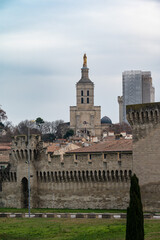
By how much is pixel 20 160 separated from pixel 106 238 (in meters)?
24.4

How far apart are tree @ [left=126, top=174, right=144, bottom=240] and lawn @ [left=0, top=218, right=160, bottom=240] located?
2881 mm

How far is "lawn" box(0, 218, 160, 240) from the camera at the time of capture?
50.4m

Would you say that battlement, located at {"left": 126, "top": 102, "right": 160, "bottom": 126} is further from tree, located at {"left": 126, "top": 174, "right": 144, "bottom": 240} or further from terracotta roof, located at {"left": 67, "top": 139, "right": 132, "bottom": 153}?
tree, located at {"left": 126, "top": 174, "right": 144, "bottom": 240}

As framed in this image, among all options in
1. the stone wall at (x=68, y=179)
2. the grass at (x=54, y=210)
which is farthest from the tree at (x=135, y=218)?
the stone wall at (x=68, y=179)

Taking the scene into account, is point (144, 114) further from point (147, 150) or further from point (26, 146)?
point (26, 146)

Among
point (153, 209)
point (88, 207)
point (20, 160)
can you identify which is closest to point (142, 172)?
point (153, 209)

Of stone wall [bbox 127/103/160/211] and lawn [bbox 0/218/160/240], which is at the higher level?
stone wall [bbox 127/103/160/211]

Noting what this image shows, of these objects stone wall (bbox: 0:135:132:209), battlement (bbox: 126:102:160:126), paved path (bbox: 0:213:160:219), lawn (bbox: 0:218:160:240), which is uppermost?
battlement (bbox: 126:102:160:126)

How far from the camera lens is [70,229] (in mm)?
54312

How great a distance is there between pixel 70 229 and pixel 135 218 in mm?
10902

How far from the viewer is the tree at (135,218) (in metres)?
43.4

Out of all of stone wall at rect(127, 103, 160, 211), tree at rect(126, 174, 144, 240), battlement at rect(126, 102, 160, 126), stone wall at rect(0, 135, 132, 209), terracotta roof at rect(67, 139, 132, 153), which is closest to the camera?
tree at rect(126, 174, 144, 240)

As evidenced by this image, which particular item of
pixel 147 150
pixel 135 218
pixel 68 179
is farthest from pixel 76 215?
pixel 135 218

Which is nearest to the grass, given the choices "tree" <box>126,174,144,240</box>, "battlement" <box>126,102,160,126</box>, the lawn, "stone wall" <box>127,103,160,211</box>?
"stone wall" <box>127,103,160,211</box>
